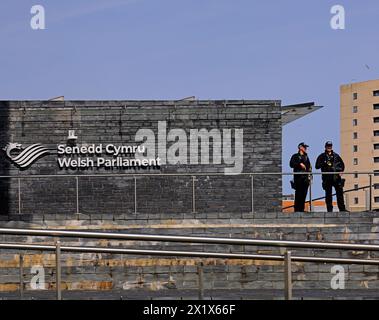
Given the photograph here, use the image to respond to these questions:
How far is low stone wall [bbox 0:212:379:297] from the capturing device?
52.2 feet

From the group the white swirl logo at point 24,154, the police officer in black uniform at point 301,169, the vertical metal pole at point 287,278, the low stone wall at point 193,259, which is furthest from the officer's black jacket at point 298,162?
the vertical metal pole at point 287,278

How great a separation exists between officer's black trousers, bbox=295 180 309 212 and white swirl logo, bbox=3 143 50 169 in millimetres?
8900

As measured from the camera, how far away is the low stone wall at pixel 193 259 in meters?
15.9

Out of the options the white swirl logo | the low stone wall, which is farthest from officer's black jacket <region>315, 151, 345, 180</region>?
the white swirl logo

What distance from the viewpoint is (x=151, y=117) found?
32.7 m

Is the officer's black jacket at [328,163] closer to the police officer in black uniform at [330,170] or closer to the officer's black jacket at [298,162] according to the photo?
the police officer in black uniform at [330,170]

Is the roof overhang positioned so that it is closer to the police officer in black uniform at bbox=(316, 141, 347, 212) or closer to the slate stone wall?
the slate stone wall

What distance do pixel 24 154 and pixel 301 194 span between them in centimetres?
937

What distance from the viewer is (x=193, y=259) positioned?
56.4 feet

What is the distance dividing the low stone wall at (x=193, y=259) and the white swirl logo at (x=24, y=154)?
5749mm

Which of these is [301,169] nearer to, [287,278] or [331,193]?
[331,193]

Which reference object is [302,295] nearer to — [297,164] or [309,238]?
[309,238]
